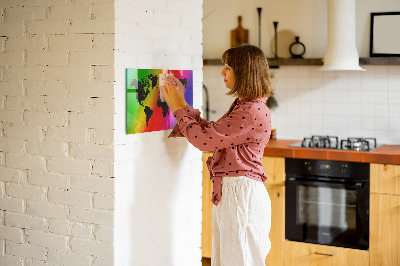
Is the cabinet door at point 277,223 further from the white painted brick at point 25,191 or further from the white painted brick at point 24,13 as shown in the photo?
the white painted brick at point 24,13

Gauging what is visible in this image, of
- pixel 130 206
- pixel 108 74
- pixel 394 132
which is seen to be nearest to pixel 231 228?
pixel 130 206

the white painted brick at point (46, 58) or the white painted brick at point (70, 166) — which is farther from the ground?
the white painted brick at point (46, 58)

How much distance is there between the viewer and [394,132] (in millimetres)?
4582

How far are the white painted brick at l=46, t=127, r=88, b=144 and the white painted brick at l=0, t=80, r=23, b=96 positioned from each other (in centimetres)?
27

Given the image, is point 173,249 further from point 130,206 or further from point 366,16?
point 366,16

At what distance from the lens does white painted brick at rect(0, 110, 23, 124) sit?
291cm

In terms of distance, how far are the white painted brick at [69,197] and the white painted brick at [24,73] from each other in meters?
0.55

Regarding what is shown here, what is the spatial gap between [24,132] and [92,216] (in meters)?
0.56

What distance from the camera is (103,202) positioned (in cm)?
270

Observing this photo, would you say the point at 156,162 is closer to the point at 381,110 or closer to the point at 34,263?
the point at 34,263

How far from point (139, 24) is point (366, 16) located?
2447 millimetres

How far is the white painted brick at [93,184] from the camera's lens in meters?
2.68

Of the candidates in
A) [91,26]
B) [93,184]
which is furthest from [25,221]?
[91,26]

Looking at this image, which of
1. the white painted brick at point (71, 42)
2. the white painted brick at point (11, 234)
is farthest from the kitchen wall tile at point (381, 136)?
the white painted brick at point (11, 234)
